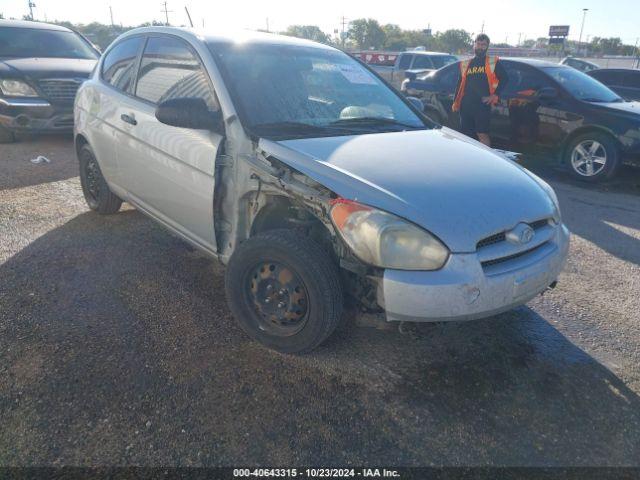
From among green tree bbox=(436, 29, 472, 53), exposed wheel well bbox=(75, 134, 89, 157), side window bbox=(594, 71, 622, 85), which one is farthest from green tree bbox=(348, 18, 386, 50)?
exposed wheel well bbox=(75, 134, 89, 157)

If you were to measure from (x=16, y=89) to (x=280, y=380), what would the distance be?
7032 mm

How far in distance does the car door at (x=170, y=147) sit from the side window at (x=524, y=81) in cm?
561

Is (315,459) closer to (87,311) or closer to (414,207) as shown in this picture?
(414,207)

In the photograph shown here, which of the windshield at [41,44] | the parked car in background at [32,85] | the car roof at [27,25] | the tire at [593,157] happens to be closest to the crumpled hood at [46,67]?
the parked car in background at [32,85]

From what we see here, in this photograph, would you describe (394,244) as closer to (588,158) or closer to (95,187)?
(95,187)

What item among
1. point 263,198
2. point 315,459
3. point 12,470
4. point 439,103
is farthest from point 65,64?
point 315,459

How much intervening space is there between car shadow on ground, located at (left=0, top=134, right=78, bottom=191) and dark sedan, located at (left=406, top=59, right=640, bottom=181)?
6290mm

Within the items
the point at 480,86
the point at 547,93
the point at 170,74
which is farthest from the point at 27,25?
the point at 547,93

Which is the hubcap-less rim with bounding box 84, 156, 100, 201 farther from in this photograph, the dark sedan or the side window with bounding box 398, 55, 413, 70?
the side window with bounding box 398, 55, 413, 70

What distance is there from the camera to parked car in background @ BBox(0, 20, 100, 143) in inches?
280

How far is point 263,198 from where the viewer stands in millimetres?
2688

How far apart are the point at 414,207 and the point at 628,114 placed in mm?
5714

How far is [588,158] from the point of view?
6684mm

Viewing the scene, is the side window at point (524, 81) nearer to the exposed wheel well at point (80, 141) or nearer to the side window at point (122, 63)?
the side window at point (122, 63)
